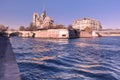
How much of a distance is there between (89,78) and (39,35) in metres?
184

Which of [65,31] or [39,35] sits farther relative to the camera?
[39,35]

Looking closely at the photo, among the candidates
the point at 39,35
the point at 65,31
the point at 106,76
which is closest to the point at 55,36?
the point at 65,31

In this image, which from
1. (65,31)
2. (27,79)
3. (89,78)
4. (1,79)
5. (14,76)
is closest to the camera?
(1,79)

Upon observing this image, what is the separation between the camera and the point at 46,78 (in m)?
16.9

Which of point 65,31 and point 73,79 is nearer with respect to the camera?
point 73,79

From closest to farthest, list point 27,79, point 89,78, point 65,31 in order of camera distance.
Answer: point 27,79
point 89,78
point 65,31

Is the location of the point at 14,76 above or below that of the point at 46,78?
above

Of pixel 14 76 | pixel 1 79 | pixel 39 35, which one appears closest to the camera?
pixel 1 79

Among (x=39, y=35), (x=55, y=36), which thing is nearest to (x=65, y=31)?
(x=55, y=36)

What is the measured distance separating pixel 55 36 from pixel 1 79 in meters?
160

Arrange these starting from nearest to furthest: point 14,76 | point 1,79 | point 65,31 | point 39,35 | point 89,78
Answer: point 1,79
point 14,76
point 89,78
point 65,31
point 39,35

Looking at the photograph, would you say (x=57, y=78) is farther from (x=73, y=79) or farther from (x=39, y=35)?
(x=39, y=35)

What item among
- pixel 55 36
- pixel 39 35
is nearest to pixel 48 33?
pixel 55 36

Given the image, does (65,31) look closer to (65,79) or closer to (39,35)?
(39,35)
